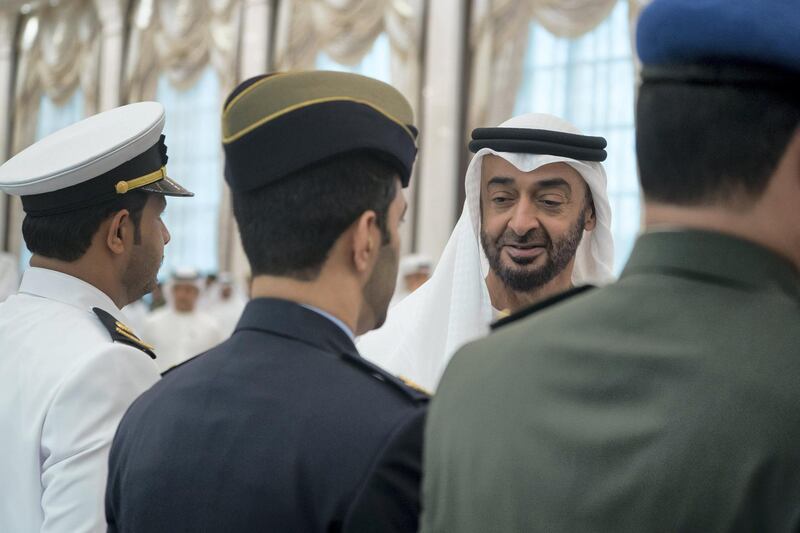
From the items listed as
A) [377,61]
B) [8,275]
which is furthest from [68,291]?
[8,275]

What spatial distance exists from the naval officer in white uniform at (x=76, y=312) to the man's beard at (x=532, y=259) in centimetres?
78

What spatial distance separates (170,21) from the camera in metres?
11.4

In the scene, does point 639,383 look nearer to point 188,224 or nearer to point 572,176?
point 572,176

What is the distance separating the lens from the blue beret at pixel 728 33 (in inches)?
34.7

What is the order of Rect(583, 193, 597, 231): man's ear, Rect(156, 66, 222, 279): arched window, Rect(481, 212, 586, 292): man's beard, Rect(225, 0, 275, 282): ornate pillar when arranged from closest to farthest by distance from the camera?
Rect(481, 212, 586, 292): man's beard, Rect(583, 193, 597, 231): man's ear, Rect(225, 0, 275, 282): ornate pillar, Rect(156, 66, 222, 279): arched window

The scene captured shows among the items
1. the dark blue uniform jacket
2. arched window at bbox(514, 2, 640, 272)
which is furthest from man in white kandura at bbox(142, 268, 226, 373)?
the dark blue uniform jacket

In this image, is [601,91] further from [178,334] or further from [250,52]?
[250,52]

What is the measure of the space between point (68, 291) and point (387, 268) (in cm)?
89

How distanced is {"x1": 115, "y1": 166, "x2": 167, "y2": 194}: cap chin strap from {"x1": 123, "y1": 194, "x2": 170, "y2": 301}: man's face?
3cm

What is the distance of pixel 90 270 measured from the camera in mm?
2002

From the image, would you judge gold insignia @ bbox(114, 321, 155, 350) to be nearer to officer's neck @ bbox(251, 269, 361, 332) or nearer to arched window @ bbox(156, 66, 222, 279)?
officer's neck @ bbox(251, 269, 361, 332)

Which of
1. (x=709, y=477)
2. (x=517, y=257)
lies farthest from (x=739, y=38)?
(x=517, y=257)

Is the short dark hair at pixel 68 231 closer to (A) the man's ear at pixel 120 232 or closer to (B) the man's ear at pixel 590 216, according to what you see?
(A) the man's ear at pixel 120 232

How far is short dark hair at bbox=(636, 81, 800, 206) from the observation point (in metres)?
0.88
